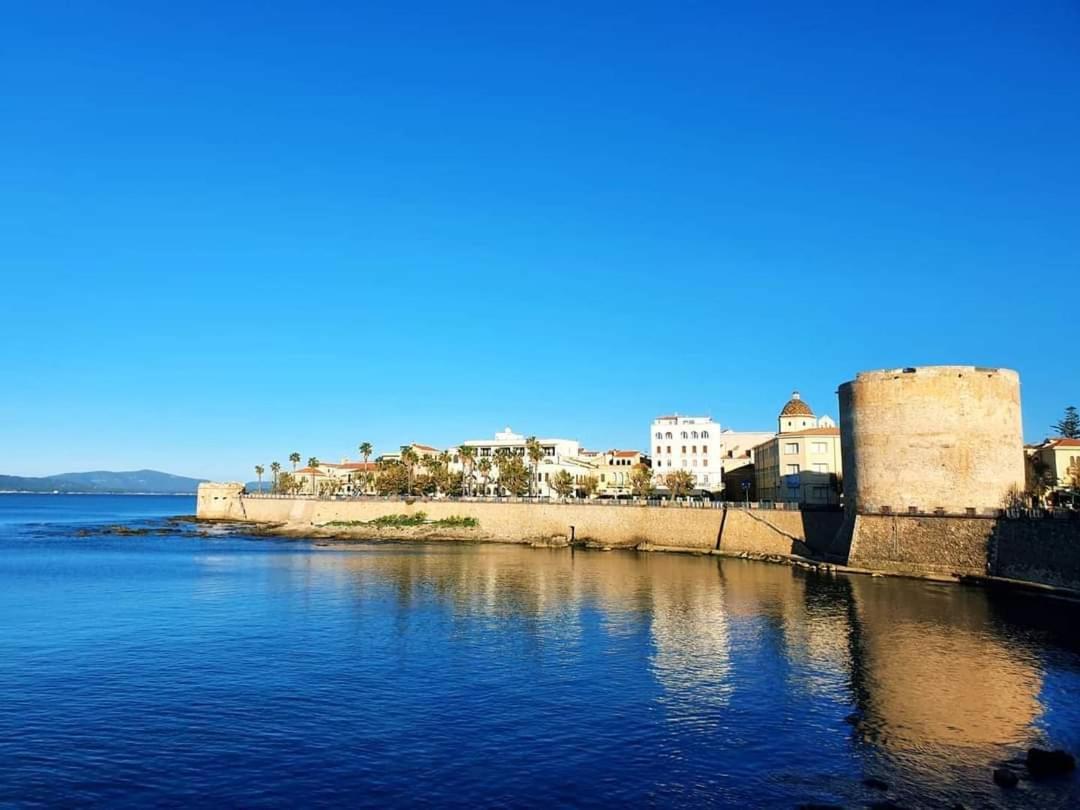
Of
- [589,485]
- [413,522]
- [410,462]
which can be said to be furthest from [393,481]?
[589,485]

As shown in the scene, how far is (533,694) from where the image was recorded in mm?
24625

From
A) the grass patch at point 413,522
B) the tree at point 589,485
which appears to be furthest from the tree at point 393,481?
the tree at point 589,485

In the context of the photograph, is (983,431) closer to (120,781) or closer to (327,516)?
(120,781)

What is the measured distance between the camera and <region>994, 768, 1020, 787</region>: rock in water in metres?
17.6

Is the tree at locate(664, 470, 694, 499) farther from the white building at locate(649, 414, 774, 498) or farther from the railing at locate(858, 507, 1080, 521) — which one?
the railing at locate(858, 507, 1080, 521)

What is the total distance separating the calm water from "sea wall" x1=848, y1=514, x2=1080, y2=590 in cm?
231

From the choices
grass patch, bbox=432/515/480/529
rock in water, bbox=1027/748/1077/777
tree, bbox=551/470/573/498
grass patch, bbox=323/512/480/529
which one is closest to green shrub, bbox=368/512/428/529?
grass patch, bbox=323/512/480/529

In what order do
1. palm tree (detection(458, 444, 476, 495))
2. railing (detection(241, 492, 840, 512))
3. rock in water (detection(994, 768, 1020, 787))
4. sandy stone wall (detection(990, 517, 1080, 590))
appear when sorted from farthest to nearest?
palm tree (detection(458, 444, 476, 495)) → railing (detection(241, 492, 840, 512)) → sandy stone wall (detection(990, 517, 1080, 590)) → rock in water (detection(994, 768, 1020, 787))

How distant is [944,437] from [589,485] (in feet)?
185

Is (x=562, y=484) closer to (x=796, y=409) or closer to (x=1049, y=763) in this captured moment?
(x=796, y=409)

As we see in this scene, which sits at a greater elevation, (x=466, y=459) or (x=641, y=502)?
(x=466, y=459)

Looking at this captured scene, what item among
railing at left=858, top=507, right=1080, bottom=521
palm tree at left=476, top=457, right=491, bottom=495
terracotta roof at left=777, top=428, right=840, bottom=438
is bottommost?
railing at left=858, top=507, right=1080, bottom=521

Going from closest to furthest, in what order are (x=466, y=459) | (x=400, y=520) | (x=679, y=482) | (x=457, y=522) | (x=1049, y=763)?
Answer: (x=1049, y=763), (x=457, y=522), (x=400, y=520), (x=679, y=482), (x=466, y=459)

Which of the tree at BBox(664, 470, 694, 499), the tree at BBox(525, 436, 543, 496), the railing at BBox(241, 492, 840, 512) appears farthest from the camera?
the tree at BBox(525, 436, 543, 496)
